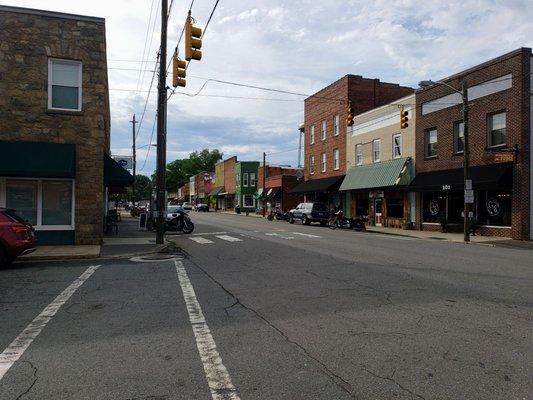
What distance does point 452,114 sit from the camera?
2727cm

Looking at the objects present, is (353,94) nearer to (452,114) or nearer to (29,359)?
(452,114)

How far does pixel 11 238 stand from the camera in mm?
11852

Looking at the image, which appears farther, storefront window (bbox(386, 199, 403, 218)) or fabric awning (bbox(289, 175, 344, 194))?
fabric awning (bbox(289, 175, 344, 194))

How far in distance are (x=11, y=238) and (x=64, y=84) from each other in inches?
296

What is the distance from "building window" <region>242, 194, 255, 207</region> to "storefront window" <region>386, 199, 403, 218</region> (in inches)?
1541

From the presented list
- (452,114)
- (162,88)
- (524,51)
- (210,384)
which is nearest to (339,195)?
(452,114)

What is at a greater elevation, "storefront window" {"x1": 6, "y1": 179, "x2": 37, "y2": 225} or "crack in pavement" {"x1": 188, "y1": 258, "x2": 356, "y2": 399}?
"storefront window" {"x1": 6, "y1": 179, "x2": 37, "y2": 225}

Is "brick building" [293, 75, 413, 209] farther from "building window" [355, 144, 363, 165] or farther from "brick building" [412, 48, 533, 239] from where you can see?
"brick building" [412, 48, 533, 239]

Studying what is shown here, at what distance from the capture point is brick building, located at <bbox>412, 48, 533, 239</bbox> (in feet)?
73.6

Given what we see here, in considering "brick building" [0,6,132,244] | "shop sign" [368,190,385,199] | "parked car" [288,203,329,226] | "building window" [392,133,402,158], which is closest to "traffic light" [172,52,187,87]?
"brick building" [0,6,132,244]

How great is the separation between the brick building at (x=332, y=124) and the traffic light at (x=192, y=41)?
26.4 m

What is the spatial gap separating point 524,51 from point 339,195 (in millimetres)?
19590

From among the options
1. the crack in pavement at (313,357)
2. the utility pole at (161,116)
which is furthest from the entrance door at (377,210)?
the crack in pavement at (313,357)

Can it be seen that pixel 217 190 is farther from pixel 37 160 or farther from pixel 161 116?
pixel 37 160
